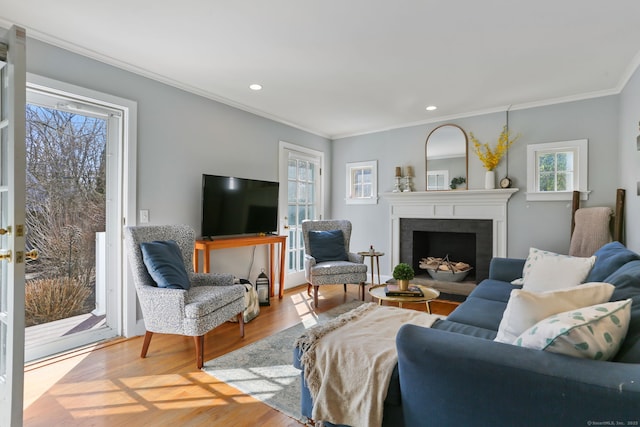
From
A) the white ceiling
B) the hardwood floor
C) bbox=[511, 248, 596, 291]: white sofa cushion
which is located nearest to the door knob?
the hardwood floor

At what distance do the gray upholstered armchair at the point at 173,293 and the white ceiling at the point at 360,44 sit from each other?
4.78 feet

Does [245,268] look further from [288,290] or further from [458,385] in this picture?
[458,385]

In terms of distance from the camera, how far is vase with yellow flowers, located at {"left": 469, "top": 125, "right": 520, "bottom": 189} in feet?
13.0

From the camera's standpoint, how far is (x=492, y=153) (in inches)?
161

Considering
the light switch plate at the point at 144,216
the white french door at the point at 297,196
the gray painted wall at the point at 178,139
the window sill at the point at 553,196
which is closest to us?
the gray painted wall at the point at 178,139

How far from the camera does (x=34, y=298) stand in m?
2.51

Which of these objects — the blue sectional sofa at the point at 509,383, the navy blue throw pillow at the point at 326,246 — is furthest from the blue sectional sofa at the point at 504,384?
the navy blue throw pillow at the point at 326,246

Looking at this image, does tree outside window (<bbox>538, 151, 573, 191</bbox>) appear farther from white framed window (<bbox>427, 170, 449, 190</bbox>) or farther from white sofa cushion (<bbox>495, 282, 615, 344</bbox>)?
white sofa cushion (<bbox>495, 282, 615, 344</bbox>)

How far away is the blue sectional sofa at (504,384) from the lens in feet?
3.02

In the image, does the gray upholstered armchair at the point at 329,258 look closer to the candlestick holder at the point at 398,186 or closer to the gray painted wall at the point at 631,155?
the candlestick holder at the point at 398,186

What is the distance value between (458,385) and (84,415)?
1.97m

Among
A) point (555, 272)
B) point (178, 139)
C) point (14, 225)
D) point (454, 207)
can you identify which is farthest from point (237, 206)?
point (555, 272)

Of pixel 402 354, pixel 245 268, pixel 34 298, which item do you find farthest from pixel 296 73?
pixel 34 298

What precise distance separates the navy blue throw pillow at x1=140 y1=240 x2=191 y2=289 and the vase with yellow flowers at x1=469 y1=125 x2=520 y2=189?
11.8 feet
